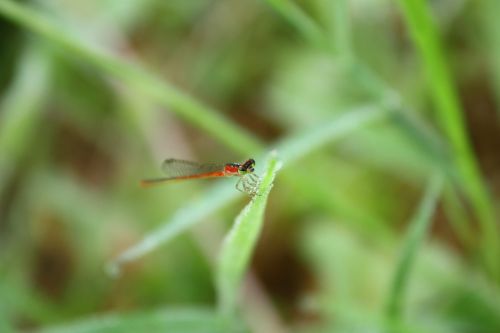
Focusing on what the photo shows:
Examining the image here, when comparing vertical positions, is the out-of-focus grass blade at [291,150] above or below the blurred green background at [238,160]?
below

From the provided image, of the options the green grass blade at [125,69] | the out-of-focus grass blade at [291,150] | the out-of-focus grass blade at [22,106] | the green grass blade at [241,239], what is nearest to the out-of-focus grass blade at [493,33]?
the out-of-focus grass blade at [291,150]

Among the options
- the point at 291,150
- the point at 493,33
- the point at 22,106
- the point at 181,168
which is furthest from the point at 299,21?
the point at 22,106

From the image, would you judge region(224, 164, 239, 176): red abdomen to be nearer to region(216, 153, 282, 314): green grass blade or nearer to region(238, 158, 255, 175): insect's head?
region(238, 158, 255, 175): insect's head

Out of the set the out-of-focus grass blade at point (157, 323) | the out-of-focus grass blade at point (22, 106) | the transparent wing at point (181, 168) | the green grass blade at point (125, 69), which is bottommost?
the out-of-focus grass blade at point (157, 323)

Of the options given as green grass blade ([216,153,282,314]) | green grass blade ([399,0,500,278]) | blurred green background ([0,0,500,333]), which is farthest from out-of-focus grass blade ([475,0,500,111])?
green grass blade ([216,153,282,314])

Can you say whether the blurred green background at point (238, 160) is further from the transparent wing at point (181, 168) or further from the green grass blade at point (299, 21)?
the green grass blade at point (299, 21)
